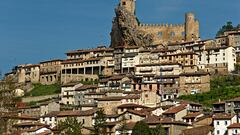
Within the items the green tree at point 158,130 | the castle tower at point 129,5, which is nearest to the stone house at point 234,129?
the green tree at point 158,130

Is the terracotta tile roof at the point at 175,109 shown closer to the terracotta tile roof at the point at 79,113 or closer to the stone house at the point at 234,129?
the stone house at the point at 234,129

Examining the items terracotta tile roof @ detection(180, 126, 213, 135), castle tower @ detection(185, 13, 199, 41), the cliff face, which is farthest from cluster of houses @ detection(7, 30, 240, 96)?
terracotta tile roof @ detection(180, 126, 213, 135)

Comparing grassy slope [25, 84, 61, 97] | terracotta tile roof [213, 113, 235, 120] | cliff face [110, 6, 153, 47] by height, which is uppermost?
cliff face [110, 6, 153, 47]

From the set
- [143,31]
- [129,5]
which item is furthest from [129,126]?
[129,5]

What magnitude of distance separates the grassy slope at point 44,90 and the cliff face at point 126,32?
14.7 m

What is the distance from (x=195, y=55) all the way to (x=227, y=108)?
23030 millimetres

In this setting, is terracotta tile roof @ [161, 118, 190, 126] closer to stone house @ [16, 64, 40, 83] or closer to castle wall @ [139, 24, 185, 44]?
stone house @ [16, 64, 40, 83]

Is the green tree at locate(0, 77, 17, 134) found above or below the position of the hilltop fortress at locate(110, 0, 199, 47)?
below

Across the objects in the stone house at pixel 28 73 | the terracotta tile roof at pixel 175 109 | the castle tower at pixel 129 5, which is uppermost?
the castle tower at pixel 129 5

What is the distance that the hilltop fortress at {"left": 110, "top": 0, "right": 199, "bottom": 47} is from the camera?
96750 mm

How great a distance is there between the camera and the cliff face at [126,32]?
96250 millimetres

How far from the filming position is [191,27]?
98.1 meters

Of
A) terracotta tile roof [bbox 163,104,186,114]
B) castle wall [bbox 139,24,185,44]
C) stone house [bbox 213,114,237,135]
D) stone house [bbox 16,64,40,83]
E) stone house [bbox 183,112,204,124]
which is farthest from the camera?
castle wall [bbox 139,24,185,44]

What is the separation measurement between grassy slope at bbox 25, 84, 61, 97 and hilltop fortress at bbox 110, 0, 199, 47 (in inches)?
584
